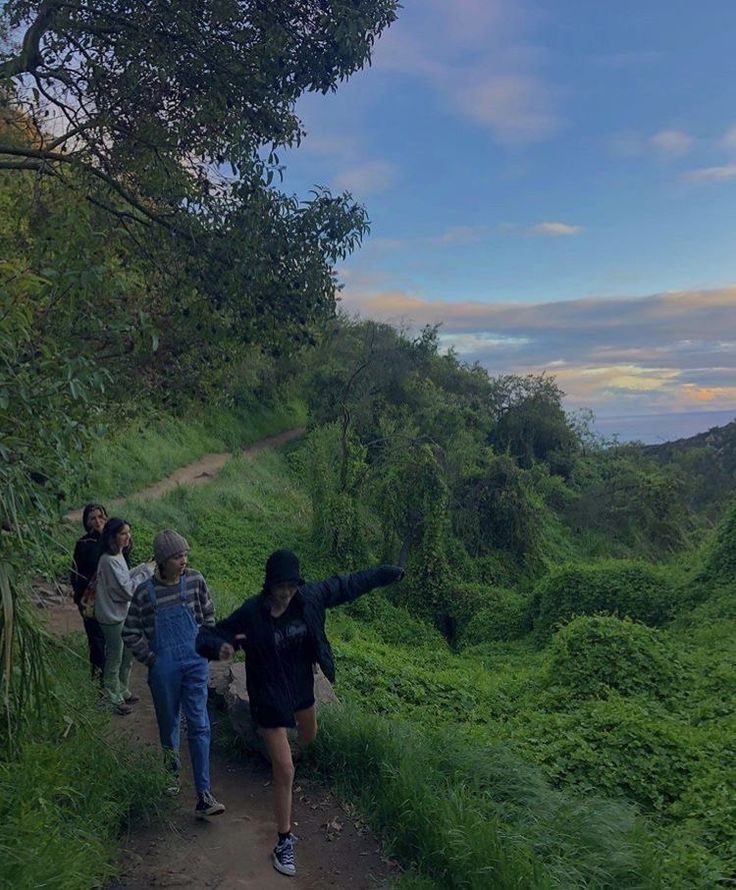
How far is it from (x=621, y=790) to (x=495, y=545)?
608 inches

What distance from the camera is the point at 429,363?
32188 millimetres

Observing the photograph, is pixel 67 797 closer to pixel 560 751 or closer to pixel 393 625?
pixel 560 751

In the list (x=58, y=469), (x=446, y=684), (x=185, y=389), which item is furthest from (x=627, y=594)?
(x=58, y=469)

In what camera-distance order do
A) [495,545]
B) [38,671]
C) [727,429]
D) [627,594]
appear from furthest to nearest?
[727,429] < [495,545] < [627,594] < [38,671]

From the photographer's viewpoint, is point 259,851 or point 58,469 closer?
point 58,469

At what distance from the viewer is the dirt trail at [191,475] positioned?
16.7 meters

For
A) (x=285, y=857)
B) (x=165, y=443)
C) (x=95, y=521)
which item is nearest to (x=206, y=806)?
(x=285, y=857)

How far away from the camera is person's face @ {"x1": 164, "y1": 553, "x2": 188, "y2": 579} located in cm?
403

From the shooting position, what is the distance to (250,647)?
12.0ft

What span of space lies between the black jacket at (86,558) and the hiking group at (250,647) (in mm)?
1418

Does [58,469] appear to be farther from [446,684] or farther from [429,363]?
[429,363]

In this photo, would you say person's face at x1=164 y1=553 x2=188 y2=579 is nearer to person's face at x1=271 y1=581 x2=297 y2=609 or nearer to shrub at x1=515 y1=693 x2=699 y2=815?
person's face at x1=271 y1=581 x2=297 y2=609

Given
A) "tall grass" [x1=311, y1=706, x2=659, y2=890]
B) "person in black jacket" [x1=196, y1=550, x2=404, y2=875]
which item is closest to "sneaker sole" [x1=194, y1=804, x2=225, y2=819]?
"person in black jacket" [x1=196, y1=550, x2=404, y2=875]

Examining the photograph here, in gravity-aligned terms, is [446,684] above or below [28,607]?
below
